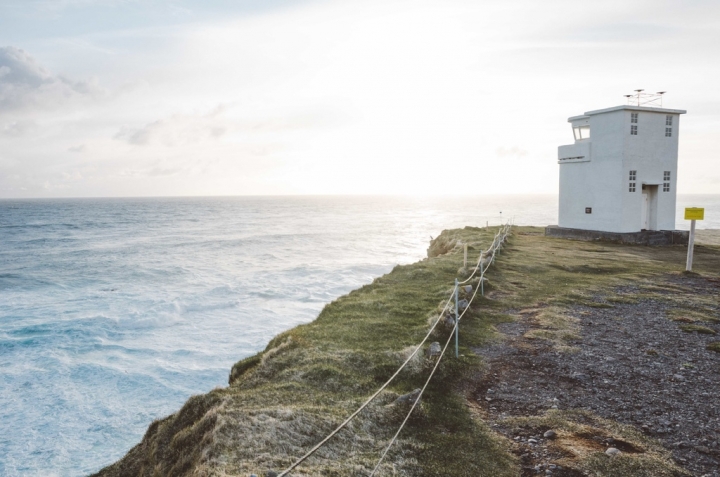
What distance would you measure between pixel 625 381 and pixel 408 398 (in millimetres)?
4598

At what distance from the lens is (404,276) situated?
61.5ft

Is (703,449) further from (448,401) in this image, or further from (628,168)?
(628,168)

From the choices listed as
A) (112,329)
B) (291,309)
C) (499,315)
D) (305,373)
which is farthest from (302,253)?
(305,373)

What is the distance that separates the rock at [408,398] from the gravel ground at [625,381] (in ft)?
4.24

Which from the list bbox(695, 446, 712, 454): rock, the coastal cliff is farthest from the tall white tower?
bbox(695, 446, 712, 454): rock

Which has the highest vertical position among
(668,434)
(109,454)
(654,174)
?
A: (654,174)

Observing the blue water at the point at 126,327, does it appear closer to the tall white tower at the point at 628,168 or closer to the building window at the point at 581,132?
the tall white tower at the point at 628,168

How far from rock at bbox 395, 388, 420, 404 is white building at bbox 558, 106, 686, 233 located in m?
29.8

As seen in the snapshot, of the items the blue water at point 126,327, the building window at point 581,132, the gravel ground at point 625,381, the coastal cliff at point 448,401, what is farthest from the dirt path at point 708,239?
the gravel ground at point 625,381

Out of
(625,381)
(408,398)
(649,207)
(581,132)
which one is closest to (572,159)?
(581,132)

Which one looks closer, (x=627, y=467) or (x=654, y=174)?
(x=627, y=467)

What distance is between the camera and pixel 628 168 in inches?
1222

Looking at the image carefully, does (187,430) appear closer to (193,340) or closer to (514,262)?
(193,340)

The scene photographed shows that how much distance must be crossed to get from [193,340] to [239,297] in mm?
7827
